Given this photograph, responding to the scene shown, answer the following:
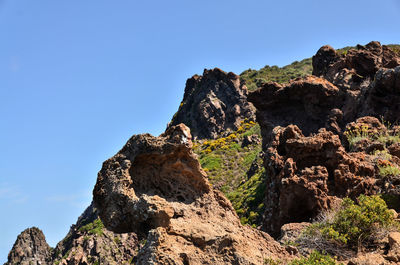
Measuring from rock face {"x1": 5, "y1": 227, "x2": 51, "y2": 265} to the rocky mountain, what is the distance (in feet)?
103

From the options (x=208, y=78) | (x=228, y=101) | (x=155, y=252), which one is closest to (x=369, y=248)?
(x=155, y=252)

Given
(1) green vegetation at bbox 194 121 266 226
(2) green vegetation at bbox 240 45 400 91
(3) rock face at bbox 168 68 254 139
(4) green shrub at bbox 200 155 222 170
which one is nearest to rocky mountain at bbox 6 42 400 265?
(1) green vegetation at bbox 194 121 266 226

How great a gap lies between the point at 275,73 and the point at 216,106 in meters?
27.1

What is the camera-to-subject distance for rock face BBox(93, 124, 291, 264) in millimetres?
8320

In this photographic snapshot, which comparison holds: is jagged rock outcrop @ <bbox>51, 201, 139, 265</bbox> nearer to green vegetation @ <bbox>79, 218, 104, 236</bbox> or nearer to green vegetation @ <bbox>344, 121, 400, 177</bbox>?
green vegetation @ <bbox>79, 218, 104, 236</bbox>

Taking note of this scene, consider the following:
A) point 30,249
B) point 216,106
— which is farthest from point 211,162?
point 30,249

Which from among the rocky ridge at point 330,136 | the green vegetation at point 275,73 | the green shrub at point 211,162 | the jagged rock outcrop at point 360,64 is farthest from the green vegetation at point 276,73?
the rocky ridge at point 330,136

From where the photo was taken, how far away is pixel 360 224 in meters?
9.94

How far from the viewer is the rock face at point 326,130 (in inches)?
492

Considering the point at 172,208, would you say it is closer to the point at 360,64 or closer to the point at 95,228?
the point at 360,64

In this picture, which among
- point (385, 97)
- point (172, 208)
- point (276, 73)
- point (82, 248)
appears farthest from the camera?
point (276, 73)

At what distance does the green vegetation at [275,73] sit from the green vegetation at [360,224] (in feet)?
210

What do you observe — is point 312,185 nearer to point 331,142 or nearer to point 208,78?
point 331,142

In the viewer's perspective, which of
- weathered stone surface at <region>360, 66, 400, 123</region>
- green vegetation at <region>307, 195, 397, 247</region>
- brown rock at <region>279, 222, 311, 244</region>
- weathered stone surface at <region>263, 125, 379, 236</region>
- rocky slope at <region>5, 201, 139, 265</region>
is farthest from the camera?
rocky slope at <region>5, 201, 139, 265</region>
